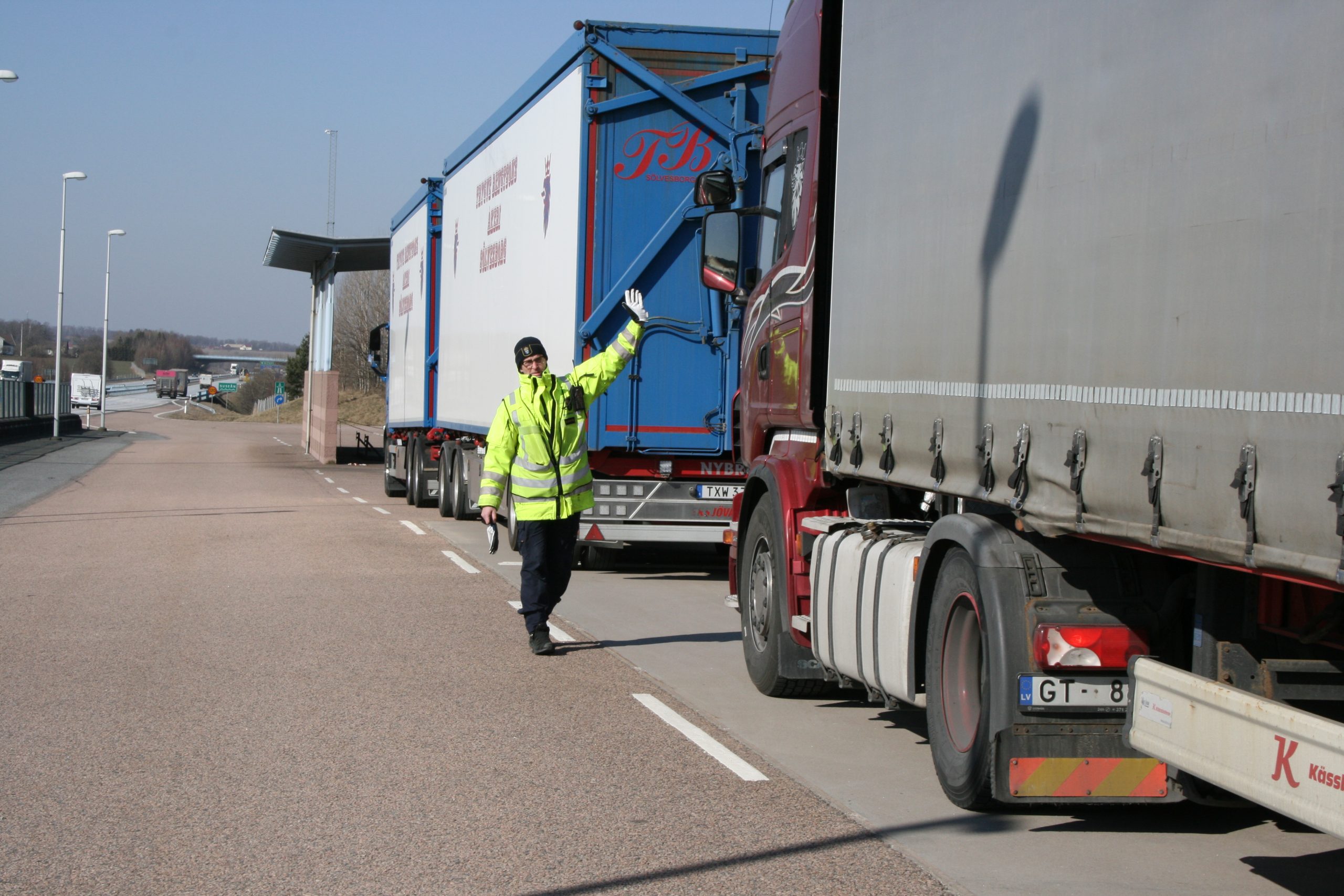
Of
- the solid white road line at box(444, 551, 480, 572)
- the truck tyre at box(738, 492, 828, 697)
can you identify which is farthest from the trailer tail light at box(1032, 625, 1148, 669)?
the solid white road line at box(444, 551, 480, 572)

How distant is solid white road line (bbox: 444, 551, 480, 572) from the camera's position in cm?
1393

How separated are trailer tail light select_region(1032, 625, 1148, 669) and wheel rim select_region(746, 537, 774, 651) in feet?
9.77

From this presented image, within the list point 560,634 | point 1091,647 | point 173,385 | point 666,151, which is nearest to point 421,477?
point 666,151

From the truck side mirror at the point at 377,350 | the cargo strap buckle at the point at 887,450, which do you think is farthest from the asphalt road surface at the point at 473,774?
the truck side mirror at the point at 377,350

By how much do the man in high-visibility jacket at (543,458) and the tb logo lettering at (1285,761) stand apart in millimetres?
5836

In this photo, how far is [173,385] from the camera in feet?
511

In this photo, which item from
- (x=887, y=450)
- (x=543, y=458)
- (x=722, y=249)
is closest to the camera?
(x=887, y=450)

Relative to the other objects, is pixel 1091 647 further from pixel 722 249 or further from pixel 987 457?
pixel 722 249

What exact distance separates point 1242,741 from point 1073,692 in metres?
0.97

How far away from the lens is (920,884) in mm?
4590

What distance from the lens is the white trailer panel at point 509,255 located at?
42.1 feet

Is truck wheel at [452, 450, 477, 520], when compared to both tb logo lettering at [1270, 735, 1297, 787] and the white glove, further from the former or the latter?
tb logo lettering at [1270, 735, 1297, 787]

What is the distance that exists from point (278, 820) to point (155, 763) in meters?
1.12

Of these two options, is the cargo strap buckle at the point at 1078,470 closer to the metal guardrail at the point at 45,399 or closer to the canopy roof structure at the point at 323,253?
the canopy roof structure at the point at 323,253
